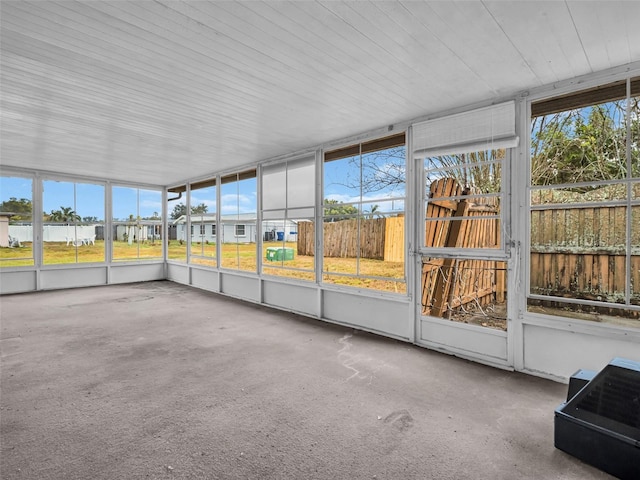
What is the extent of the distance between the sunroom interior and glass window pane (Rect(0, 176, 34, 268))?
1.61 meters

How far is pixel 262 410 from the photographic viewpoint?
2.46 metres

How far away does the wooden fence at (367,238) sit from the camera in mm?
4586

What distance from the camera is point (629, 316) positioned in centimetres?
285

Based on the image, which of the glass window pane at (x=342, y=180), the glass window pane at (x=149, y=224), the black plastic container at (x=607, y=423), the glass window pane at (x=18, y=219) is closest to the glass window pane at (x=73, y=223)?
the glass window pane at (x=18, y=219)

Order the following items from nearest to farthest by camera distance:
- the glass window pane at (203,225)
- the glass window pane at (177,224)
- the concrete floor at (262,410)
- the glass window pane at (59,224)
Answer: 1. the concrete floor at (262,410)
2. the glass window pane at (59,224)
3. the glass window pane at (203,225)
4. the glass window pane at (177,224)

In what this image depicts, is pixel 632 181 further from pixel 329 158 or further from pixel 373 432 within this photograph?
pixel 329 158

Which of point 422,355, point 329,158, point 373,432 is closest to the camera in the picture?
point 373,432

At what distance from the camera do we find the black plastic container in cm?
172

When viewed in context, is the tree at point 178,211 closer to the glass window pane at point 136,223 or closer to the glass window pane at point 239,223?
the glass window pane at point 136,223

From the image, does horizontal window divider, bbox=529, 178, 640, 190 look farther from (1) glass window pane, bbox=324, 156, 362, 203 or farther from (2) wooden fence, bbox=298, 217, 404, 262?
(1) glass window pane, bbox=324, 156, 362, 203

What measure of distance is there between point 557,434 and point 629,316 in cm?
158

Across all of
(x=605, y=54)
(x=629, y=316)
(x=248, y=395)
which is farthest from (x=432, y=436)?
(x=605, y=54)

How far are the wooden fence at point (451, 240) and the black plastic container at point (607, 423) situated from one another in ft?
6.17

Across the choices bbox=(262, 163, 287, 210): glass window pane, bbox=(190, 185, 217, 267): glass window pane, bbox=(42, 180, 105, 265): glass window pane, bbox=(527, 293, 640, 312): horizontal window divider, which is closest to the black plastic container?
bbox=(527, 293, 640, 312): horizontal window divider
